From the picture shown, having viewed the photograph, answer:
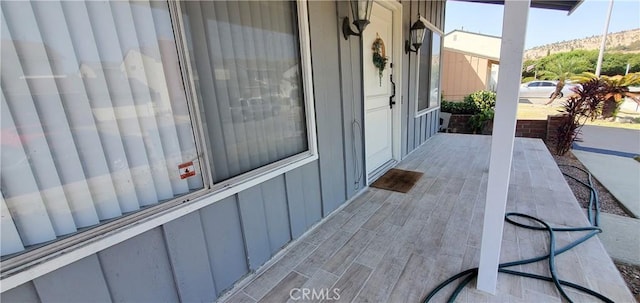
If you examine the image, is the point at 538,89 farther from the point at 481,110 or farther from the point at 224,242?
the point at 224,242

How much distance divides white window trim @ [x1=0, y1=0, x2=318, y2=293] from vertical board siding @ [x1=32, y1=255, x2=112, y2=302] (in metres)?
0.03

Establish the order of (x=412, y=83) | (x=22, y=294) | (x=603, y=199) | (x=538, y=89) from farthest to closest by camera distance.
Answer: (x=538, y=89) < (x=412, y=83) < (x=603, y=199) < (x=22, y=294)

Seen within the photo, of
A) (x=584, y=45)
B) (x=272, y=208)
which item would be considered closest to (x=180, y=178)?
(x=272, y=208)

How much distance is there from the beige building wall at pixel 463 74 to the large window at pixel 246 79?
33.2 feet

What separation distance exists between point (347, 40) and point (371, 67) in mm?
696

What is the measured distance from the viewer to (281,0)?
5.68 ft

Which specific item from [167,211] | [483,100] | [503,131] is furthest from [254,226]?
[483,100]

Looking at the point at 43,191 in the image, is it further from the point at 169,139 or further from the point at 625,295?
the point at 625,295

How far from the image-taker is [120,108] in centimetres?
106

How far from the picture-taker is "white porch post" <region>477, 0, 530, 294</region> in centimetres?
106

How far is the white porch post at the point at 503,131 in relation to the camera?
41.9 inches

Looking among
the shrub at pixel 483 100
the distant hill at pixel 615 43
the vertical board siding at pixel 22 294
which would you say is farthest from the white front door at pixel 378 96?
the distant hill at pixel 615 43

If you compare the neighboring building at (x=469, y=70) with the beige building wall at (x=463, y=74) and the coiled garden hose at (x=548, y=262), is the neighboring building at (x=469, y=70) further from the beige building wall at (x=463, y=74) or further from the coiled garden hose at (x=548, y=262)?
the coiled garden hose at (x=548, y=262)

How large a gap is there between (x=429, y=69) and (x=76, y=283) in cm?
515
